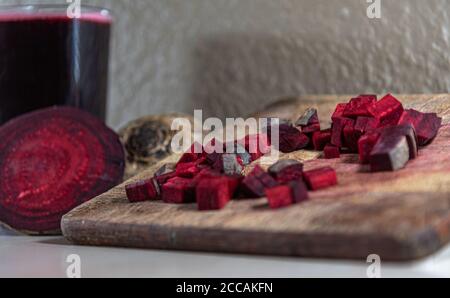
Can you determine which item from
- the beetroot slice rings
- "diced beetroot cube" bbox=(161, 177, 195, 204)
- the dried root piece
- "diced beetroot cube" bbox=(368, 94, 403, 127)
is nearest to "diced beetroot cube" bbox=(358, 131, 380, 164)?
"diced beetroot cube" bbox=(368, 94, 403, 127)

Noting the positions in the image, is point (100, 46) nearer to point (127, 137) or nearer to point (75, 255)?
point (127, 137)

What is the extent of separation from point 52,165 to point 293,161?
0.56 m

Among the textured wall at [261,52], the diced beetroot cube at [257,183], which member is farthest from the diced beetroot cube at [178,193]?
the textured wall at [261,52]

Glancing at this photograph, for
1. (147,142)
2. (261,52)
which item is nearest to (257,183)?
(147,142)

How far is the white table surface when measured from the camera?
1.17m

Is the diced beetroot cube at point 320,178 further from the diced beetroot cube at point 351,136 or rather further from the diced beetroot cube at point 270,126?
the diced beetroot cube at point 270,126

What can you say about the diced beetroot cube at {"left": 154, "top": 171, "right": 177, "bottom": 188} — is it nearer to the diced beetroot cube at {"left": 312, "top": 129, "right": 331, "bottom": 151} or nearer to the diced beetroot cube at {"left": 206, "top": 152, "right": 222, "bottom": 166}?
the diced beetroot cube at {"left": 206, "top": 152, "right": 222, "bottom": 166}

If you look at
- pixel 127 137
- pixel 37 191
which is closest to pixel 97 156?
pixel 37 191

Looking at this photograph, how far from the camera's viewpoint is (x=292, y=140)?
174cm

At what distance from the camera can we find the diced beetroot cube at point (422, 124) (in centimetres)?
162

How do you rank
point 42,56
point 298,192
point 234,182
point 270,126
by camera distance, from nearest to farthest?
point 298,192, point 234,182, point 270,126, point 42,56

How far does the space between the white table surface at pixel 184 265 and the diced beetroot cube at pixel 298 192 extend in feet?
0.42

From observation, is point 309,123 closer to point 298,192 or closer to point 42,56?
point 298,192

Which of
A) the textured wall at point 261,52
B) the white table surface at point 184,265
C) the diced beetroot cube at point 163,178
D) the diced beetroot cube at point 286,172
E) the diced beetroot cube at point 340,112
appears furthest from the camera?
the textured wall at point 261,52
